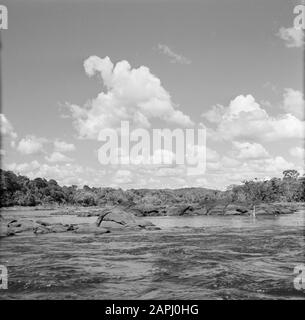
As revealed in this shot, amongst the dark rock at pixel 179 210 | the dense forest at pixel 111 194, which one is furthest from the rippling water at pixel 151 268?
the dense forest at pixel 111 194

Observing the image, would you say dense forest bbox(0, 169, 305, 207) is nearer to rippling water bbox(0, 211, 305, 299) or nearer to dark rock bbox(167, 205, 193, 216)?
dark rock bbox(167, 205, 193, 216)

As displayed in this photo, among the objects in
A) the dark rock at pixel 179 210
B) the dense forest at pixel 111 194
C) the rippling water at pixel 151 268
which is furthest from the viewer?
the dense forest at pixel 111 194

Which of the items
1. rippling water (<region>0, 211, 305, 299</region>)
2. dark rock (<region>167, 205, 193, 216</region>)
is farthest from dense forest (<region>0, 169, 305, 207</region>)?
rippling water (<region>0, 211, 305, 299</region>)

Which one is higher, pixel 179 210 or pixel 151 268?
pixel 151 268

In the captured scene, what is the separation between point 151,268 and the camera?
13820 millimetres

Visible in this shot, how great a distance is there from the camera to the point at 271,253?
17.0m

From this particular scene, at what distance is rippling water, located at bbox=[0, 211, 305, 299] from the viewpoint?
1082 cm

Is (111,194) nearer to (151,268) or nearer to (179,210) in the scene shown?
(179,210)

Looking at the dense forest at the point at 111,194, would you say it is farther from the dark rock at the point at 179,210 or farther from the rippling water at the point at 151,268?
the rippling water at the point at 151,268

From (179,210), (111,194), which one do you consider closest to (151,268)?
(179,210)

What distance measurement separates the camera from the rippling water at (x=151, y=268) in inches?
426

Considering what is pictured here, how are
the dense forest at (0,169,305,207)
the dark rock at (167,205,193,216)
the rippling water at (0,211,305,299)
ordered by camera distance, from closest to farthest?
1. the rippling water at (0,211,305,299)
2. the dark rock at (167,205,193,216)
3. the dense forest at (0,169,305,207)

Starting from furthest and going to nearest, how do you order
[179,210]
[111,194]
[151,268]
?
[111,194] → [179,210] → [151,268]
